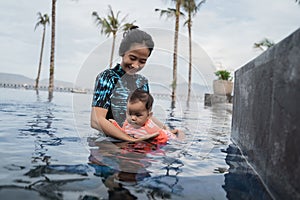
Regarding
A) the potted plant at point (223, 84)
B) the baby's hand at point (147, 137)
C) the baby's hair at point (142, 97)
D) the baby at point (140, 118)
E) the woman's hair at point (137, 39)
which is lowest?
the baby's hand at point (147, 137)

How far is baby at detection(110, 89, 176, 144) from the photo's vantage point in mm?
3309

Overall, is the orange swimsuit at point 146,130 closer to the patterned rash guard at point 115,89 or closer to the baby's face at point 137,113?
the baby's face at point 137,113

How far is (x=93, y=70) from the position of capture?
10.7ft

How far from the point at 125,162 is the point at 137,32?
139cm

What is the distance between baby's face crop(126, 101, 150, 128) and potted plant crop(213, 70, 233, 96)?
545 inches

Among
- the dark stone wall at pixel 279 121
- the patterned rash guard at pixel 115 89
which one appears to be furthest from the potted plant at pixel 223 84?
the dark stone wall at pixel 279 121

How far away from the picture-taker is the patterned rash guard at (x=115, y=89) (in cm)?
336

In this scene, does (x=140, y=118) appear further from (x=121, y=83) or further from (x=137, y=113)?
(x=121, y=83)

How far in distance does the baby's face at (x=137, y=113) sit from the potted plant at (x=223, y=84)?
13.8 meters

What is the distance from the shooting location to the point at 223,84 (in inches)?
691

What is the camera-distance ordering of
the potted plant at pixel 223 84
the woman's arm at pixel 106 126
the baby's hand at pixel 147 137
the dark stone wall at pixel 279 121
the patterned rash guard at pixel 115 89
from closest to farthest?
1. the dark stone wall at pixel 279 121
2. the woman's arm at pixel 106 126
3. the baby's hand at pixel 147 137
4. the patterned rash guard at pixel 115 89
5. the potted plant at pixel 223 84

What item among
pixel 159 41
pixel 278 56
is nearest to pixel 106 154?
pixel 159 41

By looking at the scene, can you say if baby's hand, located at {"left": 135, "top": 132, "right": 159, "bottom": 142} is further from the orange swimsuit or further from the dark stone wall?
the dark stone wall

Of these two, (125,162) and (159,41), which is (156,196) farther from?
(159,41)
